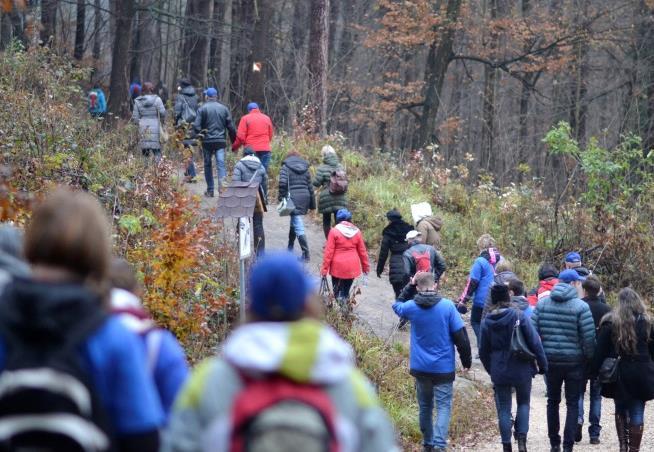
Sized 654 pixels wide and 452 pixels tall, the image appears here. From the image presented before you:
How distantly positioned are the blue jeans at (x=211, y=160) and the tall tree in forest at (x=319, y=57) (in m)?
6.29

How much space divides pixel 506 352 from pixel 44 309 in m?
7.41

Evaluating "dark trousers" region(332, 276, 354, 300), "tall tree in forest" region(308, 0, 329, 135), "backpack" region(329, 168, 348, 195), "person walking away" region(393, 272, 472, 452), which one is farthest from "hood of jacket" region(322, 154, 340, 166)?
"tall tree in forest" region(308, 0, 329, 135)

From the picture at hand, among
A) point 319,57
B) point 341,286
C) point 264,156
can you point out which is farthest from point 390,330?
point 319,57

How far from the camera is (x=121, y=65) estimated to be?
2556 cm

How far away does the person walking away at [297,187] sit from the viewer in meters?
16.2

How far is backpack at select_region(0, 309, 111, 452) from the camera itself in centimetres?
333

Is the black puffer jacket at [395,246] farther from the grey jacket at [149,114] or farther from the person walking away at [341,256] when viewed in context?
the grey jacket at [149,114]

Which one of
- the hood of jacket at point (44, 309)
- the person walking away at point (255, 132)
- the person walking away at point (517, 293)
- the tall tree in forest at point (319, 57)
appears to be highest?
A: the tall tree in forest at point (319, 57)

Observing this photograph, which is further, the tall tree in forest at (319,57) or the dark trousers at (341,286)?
the tall tree in forest at (319,57)

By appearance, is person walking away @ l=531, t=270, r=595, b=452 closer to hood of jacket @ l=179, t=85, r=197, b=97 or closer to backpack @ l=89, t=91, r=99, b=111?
hood of jacket @ l=179, t=85, r=197, b=97

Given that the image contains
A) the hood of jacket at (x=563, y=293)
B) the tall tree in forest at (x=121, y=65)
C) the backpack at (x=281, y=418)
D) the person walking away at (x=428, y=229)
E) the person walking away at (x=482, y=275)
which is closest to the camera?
the backpack at (x=281, y=418)

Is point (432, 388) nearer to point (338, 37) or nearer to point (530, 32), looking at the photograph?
point (530, 32)

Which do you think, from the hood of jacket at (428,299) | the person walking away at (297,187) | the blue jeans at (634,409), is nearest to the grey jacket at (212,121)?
the person walking away at (297,187)

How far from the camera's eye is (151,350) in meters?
3.99
